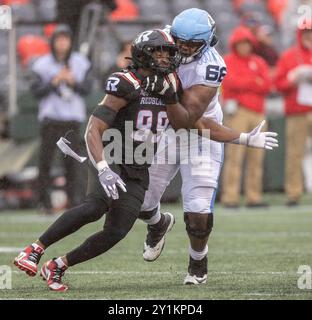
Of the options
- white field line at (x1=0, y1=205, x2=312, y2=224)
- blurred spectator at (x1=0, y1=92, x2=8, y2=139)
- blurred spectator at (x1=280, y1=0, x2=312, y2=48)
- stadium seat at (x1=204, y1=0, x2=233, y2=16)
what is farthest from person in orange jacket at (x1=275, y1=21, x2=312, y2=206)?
stadium seat at (x1=204, y1=0, x2=233, y2=16)

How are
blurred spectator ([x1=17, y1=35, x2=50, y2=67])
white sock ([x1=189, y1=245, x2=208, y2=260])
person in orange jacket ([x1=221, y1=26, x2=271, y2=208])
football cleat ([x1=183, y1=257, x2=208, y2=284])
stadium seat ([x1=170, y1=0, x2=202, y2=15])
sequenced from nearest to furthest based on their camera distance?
football cleat ([x1=183, y1=257, x2=208, y2=284]) < white sock ([x1=189, y1=245, x2=208, y2=260]) < person in orange jacket ([x1=221, y1=26, x2=271, y2=208]) < blurred spectator ([x1=17, y1=35, x2=50, y2=67]) < stadium seat ([x1=170, y1=0, x2=202, y2=15])

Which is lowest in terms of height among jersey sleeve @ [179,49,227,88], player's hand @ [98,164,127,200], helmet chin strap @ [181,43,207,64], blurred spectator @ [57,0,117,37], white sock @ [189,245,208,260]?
white sock @ [189,245,208,260]

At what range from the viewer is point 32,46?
1406 centimetres

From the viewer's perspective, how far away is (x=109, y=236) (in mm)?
5852

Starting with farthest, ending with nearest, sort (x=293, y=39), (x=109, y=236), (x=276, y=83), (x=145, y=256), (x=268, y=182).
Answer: (x=293, y=39) → (x=268, y=182) → (x=276, y=83) → (x=145, y=256) → (x=109, y=236)

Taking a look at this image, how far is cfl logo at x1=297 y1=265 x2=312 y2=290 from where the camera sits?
580cm

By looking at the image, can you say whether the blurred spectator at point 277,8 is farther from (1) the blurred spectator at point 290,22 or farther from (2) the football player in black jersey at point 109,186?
(2) the football player in black jersey at point 109,186

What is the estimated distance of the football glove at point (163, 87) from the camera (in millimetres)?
5781

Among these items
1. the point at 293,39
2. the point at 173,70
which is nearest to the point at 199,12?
the point at 173,70

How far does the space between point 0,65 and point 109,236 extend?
25.2 ft

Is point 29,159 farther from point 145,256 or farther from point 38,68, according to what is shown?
point 145,256

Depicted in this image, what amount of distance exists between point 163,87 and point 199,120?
1.80 ft

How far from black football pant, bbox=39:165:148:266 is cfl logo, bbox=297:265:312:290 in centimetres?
96

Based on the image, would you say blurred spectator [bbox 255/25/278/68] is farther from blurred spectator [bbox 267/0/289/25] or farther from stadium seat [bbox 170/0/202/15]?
blurred spectator [bbox 267/0/289/25]
